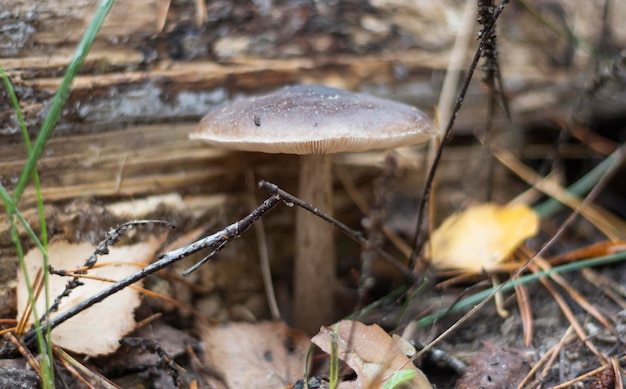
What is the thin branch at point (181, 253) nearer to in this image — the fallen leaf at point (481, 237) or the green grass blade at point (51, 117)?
the green grass blade at point (51, 117)

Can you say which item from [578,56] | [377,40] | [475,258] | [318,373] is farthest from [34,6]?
[578,56]

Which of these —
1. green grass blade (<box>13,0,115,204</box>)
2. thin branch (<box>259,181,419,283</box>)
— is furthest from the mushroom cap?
green grass blade (<box>13,0,115,204</box>)

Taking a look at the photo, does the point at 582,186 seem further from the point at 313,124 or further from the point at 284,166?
the point at 313,124

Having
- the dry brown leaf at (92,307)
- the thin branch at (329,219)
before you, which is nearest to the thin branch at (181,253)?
the thin branch at (329,219)

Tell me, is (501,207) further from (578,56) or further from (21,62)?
(21,62)

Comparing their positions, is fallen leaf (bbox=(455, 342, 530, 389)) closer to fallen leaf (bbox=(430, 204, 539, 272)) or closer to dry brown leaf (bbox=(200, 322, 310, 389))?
fallen leaf (bbox=(430, 204, 539, 272))

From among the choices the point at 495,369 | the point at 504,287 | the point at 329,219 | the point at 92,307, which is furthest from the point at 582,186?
the point at 92,307
